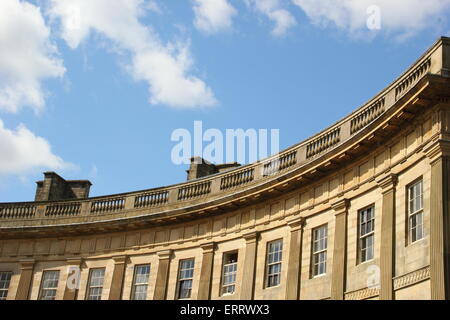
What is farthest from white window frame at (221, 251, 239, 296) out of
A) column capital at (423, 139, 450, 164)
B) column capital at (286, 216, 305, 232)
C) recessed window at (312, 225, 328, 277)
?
column capital at (423, 139, 450, 164)

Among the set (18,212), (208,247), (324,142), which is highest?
(324,142)

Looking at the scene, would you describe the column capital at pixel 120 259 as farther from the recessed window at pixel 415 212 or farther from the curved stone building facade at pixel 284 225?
the recessed window at pixel 415 212

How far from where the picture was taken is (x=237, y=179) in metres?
30.3

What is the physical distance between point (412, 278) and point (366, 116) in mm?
6360

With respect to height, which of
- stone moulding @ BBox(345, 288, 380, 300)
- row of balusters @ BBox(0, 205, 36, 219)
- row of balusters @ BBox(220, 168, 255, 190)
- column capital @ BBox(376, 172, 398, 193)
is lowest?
stone moulding @ BBox(345, 288, 380, 300)

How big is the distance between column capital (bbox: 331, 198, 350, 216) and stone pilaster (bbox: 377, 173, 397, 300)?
1.80 m

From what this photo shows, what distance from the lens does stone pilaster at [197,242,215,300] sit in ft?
96.3

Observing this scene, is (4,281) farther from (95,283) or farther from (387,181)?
(387,181)

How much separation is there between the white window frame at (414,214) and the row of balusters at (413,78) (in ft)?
10.00

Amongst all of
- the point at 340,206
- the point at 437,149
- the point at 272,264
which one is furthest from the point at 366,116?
the point at 272,264

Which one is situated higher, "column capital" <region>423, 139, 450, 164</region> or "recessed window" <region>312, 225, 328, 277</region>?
"column capital" <region>423, 139, 450, 164</region>

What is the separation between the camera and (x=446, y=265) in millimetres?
19438

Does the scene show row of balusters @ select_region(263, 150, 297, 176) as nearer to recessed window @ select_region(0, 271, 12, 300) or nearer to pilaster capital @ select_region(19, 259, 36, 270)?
pilaster capital @ select_region(19, 259, 36, 270)

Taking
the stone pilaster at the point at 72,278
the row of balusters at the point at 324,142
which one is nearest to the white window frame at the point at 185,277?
the stone pilaster at the point at 72,278
